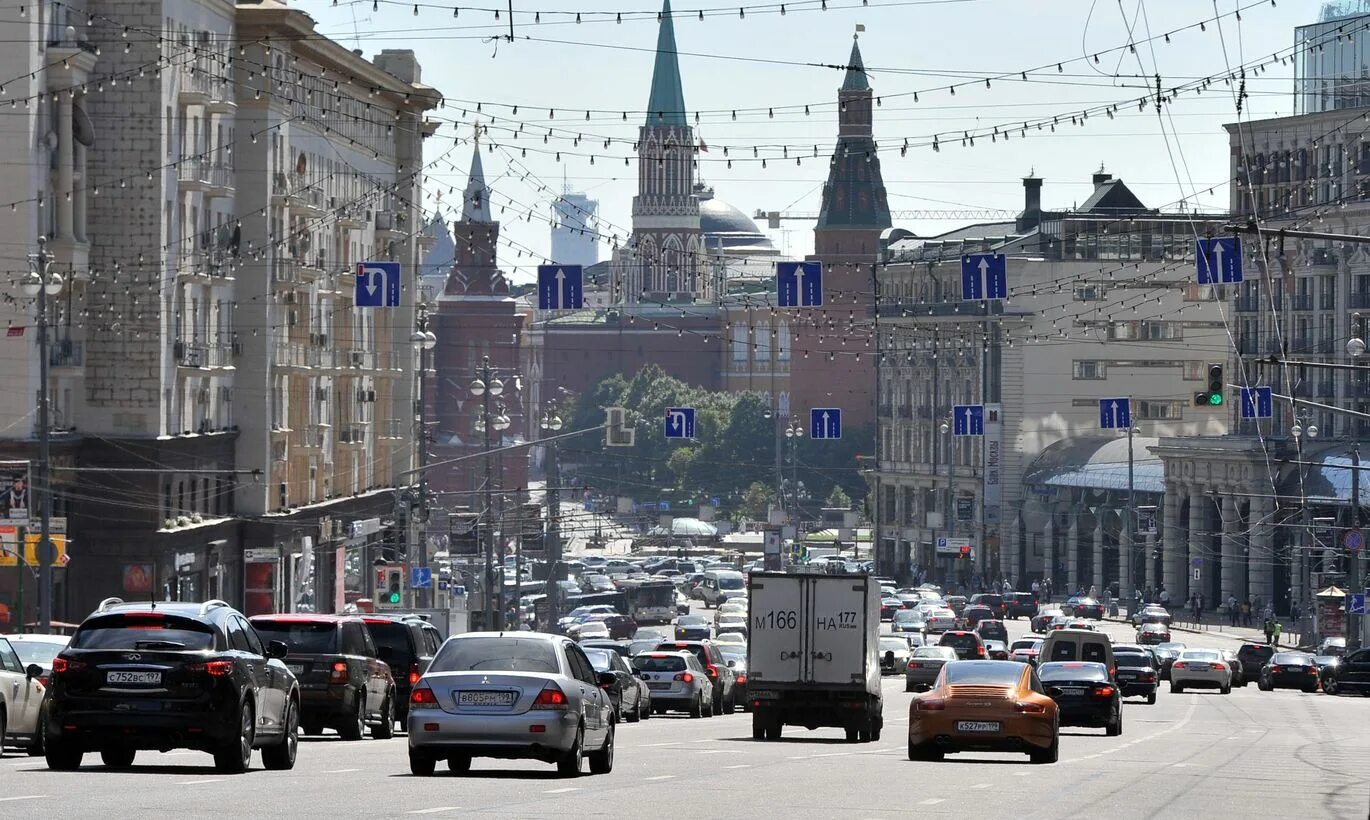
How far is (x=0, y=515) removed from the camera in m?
58.0

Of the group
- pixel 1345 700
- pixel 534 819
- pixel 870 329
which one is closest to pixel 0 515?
pixel 1345 700

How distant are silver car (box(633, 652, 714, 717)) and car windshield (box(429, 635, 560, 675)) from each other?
23091mm

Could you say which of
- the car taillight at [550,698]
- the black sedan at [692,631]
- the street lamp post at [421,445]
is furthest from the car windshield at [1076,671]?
the black sedan at [692,631]

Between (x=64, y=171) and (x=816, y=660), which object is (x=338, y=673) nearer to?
(x=816, y=660)

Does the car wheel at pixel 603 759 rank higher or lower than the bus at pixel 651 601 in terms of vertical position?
higher

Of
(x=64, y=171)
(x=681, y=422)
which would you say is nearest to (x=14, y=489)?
(x=64, y=171)

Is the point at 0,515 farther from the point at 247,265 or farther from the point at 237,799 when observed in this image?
the point at 237,799

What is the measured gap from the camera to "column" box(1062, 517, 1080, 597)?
430 feet

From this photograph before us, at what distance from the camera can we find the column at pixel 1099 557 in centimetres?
12812

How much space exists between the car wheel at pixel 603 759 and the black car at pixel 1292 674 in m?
46.1

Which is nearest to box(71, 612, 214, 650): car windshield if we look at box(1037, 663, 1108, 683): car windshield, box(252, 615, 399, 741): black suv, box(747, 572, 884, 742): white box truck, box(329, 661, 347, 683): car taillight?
box(252, 615, 399, 741): black suv

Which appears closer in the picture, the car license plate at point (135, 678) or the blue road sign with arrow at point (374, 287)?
the car license plate at point (135, 678)

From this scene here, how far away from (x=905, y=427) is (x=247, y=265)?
85154mm

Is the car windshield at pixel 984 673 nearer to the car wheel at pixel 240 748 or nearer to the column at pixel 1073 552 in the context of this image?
the car wheel at pixel 240 748
